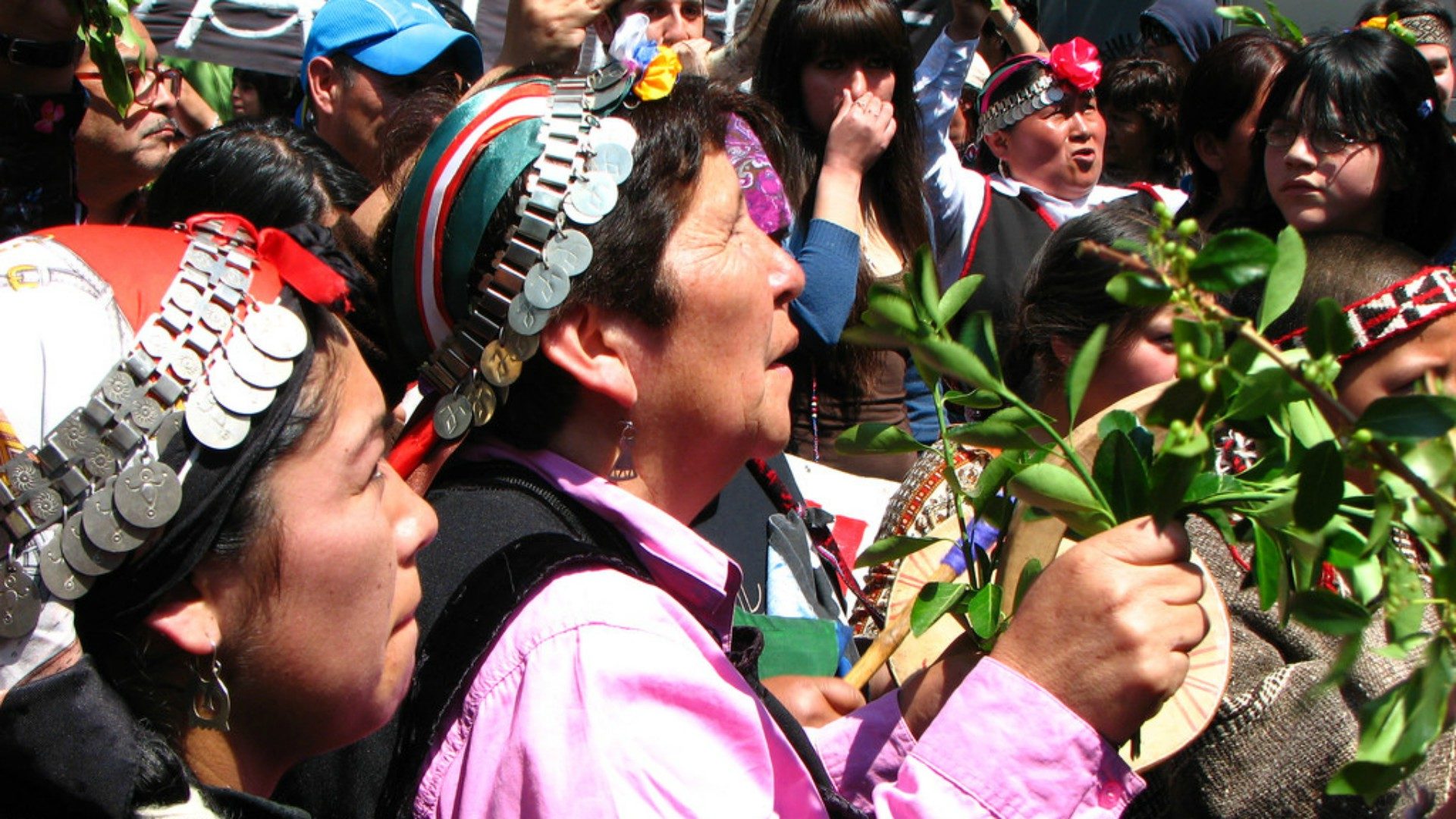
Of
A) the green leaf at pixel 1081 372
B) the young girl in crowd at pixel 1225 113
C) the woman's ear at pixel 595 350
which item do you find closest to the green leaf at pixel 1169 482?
the green leaf at pixel 1081 372

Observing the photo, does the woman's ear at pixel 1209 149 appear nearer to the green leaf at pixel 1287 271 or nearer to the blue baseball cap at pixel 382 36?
the blue baseball cap at pixel 382 36

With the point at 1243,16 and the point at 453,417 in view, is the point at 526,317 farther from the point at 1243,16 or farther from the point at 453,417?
the point at 1243,16

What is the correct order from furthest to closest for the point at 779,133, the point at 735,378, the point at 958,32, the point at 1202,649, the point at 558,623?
the point at 958,32
the point at 779,133
the point at 735,378
the point at 1202,649
the point at 558,623

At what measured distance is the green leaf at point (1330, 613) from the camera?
1148 mm

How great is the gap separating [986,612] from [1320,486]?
55cm

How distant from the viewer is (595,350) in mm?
1805

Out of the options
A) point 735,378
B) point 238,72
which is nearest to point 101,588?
point 735,378

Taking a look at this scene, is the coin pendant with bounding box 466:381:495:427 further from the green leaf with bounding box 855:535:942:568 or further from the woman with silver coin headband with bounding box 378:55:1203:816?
the green leaf with bounding box 855:535:942:568

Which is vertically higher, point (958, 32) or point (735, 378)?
point (735, 378)

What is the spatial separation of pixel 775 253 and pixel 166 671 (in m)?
1.05

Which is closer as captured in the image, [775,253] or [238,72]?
[775,253]

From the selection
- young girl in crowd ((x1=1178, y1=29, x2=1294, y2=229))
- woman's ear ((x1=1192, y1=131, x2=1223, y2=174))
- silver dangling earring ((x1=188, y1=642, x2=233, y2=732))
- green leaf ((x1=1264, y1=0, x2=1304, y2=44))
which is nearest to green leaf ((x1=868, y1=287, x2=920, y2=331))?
silver dangling earring ((x1=188, y1=642, x2=233, y2=732))

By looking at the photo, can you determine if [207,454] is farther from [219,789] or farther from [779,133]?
[779,133]

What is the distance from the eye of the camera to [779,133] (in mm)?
2391
